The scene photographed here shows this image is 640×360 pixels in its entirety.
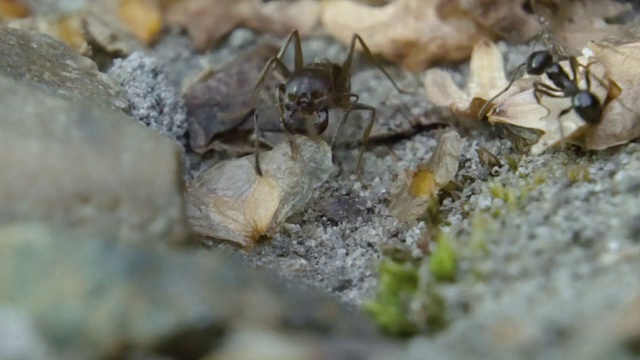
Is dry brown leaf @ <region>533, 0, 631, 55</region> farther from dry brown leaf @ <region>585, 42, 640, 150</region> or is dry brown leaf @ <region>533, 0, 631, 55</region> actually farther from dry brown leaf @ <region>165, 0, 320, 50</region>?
dry brown leaf @ <region>165, 0, 320, 50</region>

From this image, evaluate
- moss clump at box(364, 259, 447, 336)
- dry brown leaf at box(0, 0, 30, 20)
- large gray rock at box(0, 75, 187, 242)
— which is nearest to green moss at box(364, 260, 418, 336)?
moss clump at box(364, 259, 447, 336)

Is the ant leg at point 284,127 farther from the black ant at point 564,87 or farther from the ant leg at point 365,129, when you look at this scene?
the black ant at point 564,87

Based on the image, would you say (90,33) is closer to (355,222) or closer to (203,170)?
(203,170)

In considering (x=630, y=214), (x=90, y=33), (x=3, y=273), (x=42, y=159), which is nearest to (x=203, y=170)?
(x=90, y=33)

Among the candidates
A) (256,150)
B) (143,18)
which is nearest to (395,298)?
(256,150)

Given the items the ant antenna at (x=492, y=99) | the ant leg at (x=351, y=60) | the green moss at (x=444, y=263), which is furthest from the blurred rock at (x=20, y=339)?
the ant leg at (x=351, y=60)
